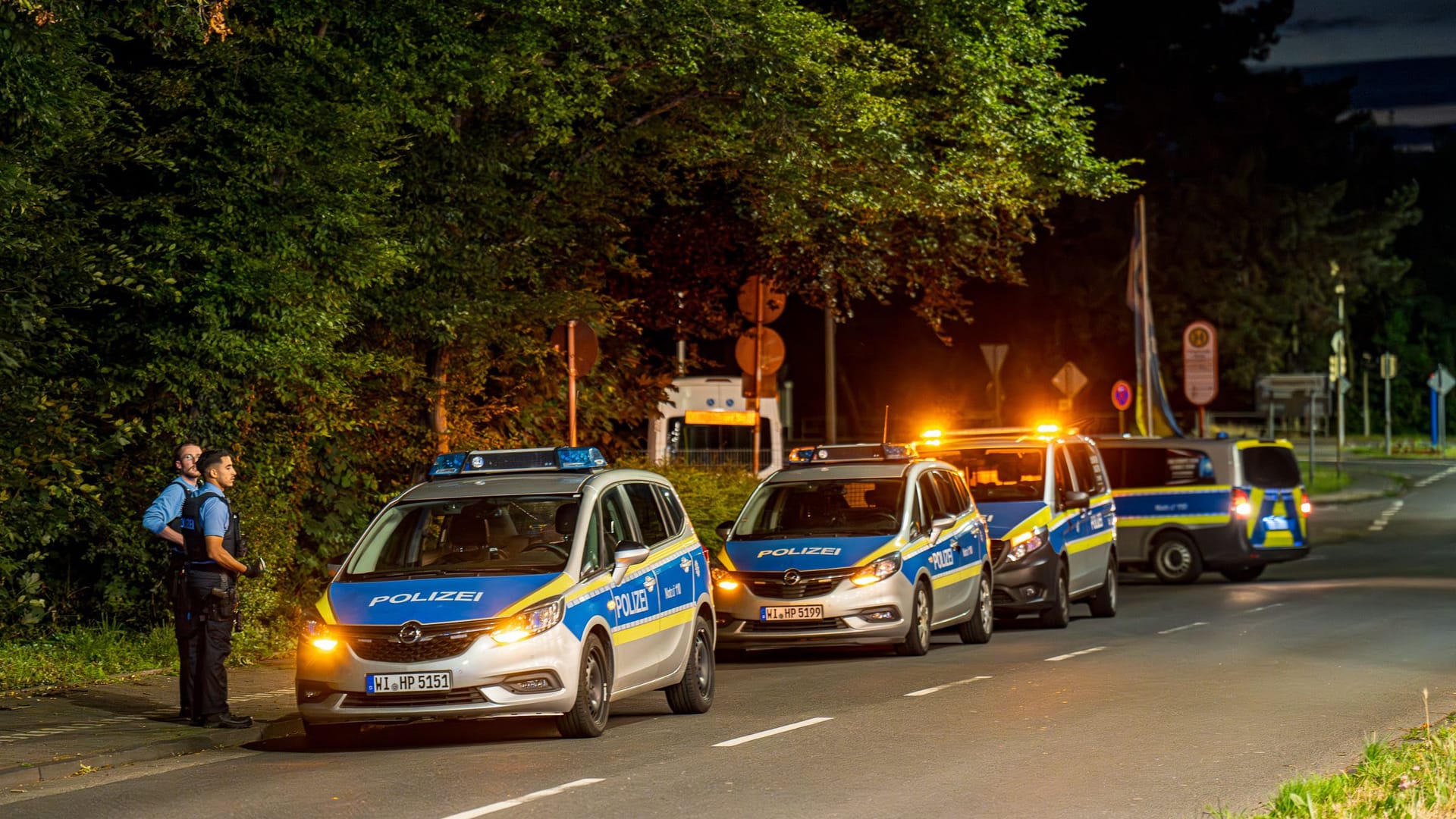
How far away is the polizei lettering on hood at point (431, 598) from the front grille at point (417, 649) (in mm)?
242

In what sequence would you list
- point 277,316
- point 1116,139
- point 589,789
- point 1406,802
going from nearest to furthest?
point 1406,802
point 589,789
point 277,316
point 1116,139

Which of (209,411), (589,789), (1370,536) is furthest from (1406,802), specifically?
(1370,536)

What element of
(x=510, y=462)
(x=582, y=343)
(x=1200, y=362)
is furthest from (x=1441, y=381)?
(x=510, y=462)

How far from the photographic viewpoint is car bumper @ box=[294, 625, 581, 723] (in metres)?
10.6

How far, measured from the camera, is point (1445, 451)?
78.8 meters

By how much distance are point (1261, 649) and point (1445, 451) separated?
220 ft

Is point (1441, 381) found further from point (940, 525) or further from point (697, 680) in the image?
point (697, 680)

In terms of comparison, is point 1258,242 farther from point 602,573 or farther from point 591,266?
point 602,573

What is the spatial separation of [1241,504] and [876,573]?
11489 mm

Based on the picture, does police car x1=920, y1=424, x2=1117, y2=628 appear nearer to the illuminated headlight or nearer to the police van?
the illuminated headlight

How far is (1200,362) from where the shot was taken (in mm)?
38188

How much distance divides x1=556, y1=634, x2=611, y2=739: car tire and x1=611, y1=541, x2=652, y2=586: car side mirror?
0.48 metres

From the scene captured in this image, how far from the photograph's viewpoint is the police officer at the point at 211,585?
11.8 metres

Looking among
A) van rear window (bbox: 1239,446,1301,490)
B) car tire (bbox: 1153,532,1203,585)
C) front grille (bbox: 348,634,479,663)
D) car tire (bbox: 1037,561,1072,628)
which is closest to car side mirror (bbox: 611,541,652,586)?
front grille (bbox: 348,634,479,663)
